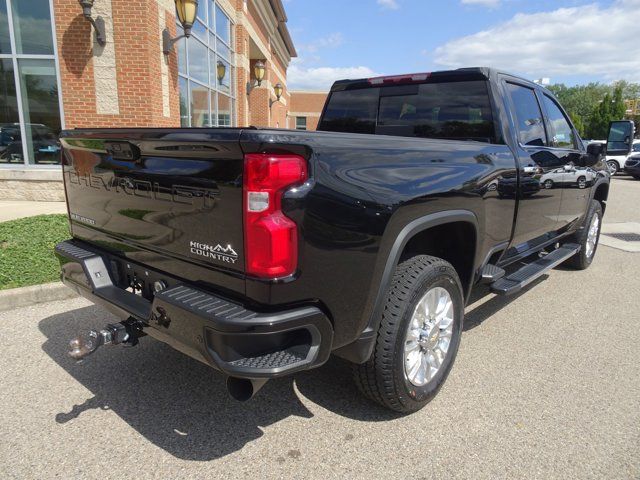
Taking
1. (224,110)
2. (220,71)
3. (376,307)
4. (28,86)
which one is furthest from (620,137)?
(376,307)

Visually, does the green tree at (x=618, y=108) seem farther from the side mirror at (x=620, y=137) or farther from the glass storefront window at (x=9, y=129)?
the glass storefront window at (x=9, y=129)

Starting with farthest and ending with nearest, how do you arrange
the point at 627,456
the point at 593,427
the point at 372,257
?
the point at 593,427, the point at 627,456, the point at 372,257

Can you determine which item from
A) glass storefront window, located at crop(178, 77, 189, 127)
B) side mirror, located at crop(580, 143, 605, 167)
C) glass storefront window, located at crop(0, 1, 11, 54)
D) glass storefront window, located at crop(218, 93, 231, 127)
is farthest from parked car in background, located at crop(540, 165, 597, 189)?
glass storefront window, located at crop(218, 93, 231, 127)

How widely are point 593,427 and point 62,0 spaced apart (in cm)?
947

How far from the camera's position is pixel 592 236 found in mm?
6039

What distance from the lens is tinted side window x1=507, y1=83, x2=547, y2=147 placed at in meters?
3.82

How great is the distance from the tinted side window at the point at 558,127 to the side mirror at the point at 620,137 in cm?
2053

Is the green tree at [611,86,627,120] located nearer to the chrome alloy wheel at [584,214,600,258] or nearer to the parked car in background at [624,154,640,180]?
the parked car in background at [624,154,640,180]

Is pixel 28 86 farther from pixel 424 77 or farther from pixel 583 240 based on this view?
pixel 583 240

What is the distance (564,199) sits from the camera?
4.53 m

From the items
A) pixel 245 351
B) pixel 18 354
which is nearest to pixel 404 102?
pixel 245 351

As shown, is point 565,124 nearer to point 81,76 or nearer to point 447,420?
point 447,420

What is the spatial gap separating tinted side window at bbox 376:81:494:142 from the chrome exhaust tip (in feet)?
Result: 8.44

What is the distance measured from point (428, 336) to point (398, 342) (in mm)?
367
